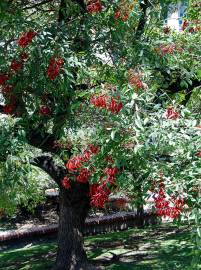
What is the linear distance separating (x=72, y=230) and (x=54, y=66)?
461cm

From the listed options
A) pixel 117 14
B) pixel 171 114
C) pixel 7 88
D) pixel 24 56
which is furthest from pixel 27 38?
pixel 171 114

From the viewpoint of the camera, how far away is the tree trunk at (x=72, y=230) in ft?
30.3

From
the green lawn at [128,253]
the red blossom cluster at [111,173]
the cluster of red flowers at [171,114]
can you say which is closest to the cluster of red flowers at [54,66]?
the red blossom cluster at [111,173]

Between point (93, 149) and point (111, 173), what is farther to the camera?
point (93, 149)

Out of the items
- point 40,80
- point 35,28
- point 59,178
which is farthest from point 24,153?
point 59,178

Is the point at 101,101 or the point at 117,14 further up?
the point at 117,14

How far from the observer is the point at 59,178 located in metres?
9.12

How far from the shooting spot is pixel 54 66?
571cm

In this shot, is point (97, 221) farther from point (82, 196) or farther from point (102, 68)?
point (102, 68)

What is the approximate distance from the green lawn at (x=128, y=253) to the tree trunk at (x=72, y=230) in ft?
3.02

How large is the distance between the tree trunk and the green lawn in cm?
92

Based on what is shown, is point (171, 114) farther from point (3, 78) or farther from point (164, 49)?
point (3, 78)

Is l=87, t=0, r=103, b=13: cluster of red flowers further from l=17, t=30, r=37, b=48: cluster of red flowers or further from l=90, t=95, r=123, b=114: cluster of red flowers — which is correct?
l=90, t=95, r=123, b=114: cluster of red flowers

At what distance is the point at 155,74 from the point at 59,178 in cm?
297
